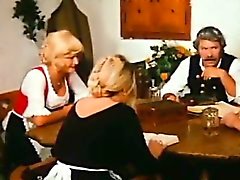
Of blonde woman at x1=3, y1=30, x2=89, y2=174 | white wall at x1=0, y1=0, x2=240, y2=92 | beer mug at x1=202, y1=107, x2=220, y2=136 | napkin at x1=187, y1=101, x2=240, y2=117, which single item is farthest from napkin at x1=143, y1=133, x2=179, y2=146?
white wall at x1=0, y1=0, x2=240, y2=92

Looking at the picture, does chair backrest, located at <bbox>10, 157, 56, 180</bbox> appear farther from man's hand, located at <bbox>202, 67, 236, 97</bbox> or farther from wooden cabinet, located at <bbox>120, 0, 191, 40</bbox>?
wooden cabinet, located at <bbox>120, 0, 191, 40</bbox>

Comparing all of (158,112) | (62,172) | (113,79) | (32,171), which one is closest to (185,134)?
(158,112)

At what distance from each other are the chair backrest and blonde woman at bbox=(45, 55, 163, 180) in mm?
44

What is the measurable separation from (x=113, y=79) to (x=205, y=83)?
129cm

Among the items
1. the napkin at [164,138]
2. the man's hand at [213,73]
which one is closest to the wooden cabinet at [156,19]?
the man's hand at [213,73]

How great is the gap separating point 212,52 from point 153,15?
3.50 feet

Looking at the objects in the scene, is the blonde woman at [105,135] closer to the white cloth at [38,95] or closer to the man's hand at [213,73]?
the white cloth at [38,95]

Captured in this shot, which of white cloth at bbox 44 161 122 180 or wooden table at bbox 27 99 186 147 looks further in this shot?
wooden table at bbox 27 99 186 147

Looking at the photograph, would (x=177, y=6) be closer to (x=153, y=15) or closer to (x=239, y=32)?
(x=153, y=15)

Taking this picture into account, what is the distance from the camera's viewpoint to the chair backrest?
2268mm

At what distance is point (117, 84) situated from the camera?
7.97ft

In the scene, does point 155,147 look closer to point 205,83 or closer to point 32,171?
point 32,171

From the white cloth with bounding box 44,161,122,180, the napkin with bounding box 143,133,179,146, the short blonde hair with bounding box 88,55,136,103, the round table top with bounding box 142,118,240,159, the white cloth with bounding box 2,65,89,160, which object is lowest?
the white cloth with bounding box 44,161,122,180

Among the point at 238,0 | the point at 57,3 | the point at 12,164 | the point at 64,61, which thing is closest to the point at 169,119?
the point at 64,61
